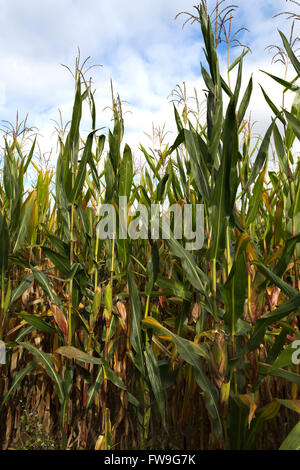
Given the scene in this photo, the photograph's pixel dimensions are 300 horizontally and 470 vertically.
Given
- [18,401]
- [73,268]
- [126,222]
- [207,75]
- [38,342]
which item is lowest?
[18,401]

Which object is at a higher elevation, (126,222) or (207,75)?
(207,75)

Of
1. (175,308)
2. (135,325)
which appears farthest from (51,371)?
(175,308)

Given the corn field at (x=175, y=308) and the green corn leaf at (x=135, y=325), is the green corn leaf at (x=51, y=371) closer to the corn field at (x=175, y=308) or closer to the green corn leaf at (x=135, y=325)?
the corn field at (x=175, y=308)

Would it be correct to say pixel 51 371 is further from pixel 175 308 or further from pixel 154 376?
pixel 175 308

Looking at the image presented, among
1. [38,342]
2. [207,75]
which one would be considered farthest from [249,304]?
[38,342]

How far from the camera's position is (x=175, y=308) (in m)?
2.07

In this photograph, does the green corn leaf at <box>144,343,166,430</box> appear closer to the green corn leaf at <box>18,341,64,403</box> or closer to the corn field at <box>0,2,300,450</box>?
the corn field at <box>0,2,300,450</box>

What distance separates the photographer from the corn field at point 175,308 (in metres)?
1.36

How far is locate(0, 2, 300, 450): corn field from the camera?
4.46ft

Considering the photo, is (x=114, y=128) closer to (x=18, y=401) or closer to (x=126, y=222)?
(x=126, y=222)

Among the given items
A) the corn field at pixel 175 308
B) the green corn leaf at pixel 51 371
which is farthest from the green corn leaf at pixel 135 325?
the green corn leaf at pixel 51 371

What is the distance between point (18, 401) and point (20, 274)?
2.40 ft

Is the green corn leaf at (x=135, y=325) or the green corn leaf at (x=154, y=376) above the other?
the green corn leaf at (x=135, y=325)
